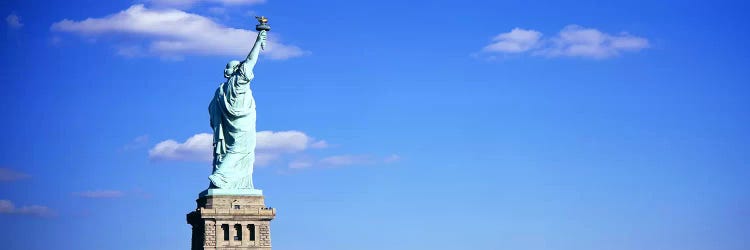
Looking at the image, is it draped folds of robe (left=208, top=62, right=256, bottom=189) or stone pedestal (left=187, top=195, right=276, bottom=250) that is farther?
draped folds of robe (left=208, top=62, right=256, bottom=189)

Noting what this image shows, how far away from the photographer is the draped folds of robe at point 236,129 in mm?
105188

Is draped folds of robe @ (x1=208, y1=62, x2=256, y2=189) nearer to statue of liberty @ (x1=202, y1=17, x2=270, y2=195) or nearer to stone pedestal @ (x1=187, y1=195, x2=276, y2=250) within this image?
statue of liberty @ (x1=202, y1=17, x2=270, y2=195)

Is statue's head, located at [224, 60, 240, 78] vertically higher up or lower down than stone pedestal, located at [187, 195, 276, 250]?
higher up

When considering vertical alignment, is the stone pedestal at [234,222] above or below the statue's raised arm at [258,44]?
below

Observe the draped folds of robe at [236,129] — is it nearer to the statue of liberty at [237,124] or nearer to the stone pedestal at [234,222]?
the statue of liberty at [237,124]

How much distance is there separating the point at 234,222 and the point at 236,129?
4.44 meters

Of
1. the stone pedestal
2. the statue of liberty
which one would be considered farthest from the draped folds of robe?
the stone pedestal

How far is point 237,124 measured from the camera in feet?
346

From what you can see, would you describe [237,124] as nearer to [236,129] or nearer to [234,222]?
[236,129]

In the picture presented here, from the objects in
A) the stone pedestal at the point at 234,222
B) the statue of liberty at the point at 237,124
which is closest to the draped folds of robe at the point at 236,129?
the statue of liberty at the point at 237,124

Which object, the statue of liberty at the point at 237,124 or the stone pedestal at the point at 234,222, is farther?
the statue of liberty at the point at 237,124

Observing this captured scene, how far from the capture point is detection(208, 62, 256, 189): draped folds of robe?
10519 cm


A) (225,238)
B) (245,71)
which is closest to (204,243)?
(225,238)

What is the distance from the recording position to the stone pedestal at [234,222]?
340 feet
